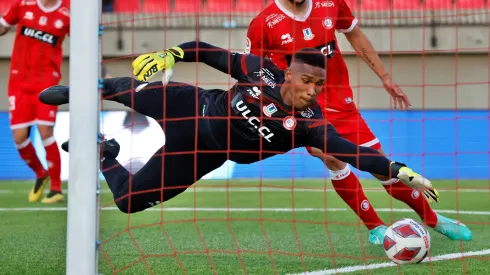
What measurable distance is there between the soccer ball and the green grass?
0.28 ft

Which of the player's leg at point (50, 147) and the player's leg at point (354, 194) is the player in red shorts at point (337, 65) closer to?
the player's leg at point (354, 194)

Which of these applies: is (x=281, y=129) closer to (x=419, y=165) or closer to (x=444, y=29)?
(x=419, y=165)

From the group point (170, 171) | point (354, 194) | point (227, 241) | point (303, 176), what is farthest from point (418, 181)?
point (303, 176)

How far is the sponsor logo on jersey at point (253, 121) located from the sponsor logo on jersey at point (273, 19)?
1175 millimetres

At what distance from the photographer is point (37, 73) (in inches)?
361

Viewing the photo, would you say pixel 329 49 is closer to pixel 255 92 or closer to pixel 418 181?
pixel 255 92

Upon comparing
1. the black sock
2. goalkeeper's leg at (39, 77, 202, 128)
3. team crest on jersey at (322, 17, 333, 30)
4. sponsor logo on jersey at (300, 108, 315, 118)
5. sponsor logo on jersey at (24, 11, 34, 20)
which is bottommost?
the black sock

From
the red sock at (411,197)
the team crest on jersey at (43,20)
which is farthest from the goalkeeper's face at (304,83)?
the team crest on jersey at (43,20)

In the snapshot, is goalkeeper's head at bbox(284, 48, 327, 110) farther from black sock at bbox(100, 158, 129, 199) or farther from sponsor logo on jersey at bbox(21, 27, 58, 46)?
sponsor logo on jersey at bbox(21, 27, 58, 46)

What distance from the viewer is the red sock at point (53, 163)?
9.07 m

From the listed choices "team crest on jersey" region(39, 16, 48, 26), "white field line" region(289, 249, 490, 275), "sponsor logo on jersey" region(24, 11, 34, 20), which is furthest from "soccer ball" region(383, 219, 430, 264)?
"sponsor logo on jersey" region(24, 11, 34, 20)

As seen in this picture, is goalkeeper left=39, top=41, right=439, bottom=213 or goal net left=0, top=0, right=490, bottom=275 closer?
goal net left=0, top=0, right=490, bottom=275

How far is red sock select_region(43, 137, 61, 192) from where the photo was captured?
9070 mm

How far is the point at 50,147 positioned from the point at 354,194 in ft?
13.3
